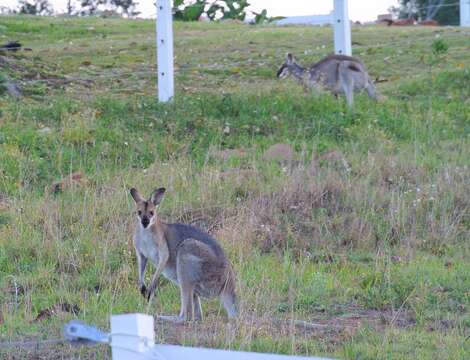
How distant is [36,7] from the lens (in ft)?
100

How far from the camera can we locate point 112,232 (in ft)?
29.3

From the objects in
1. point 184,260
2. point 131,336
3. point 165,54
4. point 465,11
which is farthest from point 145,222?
A: point 465,11

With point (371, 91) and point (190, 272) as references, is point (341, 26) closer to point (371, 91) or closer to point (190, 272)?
point (371, 91)

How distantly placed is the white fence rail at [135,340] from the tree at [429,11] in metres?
33.2

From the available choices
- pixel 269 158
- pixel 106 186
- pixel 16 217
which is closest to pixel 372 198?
pixel 269 158

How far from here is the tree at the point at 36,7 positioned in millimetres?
29592

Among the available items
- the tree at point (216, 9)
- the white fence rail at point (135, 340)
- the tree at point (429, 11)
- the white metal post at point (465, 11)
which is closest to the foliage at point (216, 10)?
the tree at point (216, 9)

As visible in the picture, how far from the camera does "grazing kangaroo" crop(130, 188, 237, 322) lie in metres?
7.55

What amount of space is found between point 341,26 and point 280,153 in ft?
9.77

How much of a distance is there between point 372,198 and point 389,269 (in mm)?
1801

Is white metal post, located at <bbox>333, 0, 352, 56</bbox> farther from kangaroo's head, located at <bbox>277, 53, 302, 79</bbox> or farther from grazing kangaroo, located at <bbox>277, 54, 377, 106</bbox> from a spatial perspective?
kangaroo's head, located at <bbox>277, 53, 302, 79</bbox>

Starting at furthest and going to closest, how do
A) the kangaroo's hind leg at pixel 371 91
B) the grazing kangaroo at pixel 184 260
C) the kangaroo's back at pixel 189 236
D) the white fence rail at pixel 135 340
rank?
the kangaroo's hind leg at pixel 371 91, the kangaroo's back at pixel 189 236, the grazing kangaroo at pixel 184 260, the white fence rail at pixel 135 340

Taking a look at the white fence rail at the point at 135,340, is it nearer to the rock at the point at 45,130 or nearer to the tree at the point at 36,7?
the rock at the point at 45,130

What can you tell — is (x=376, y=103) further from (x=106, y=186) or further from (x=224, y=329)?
(x=224, y=329)
